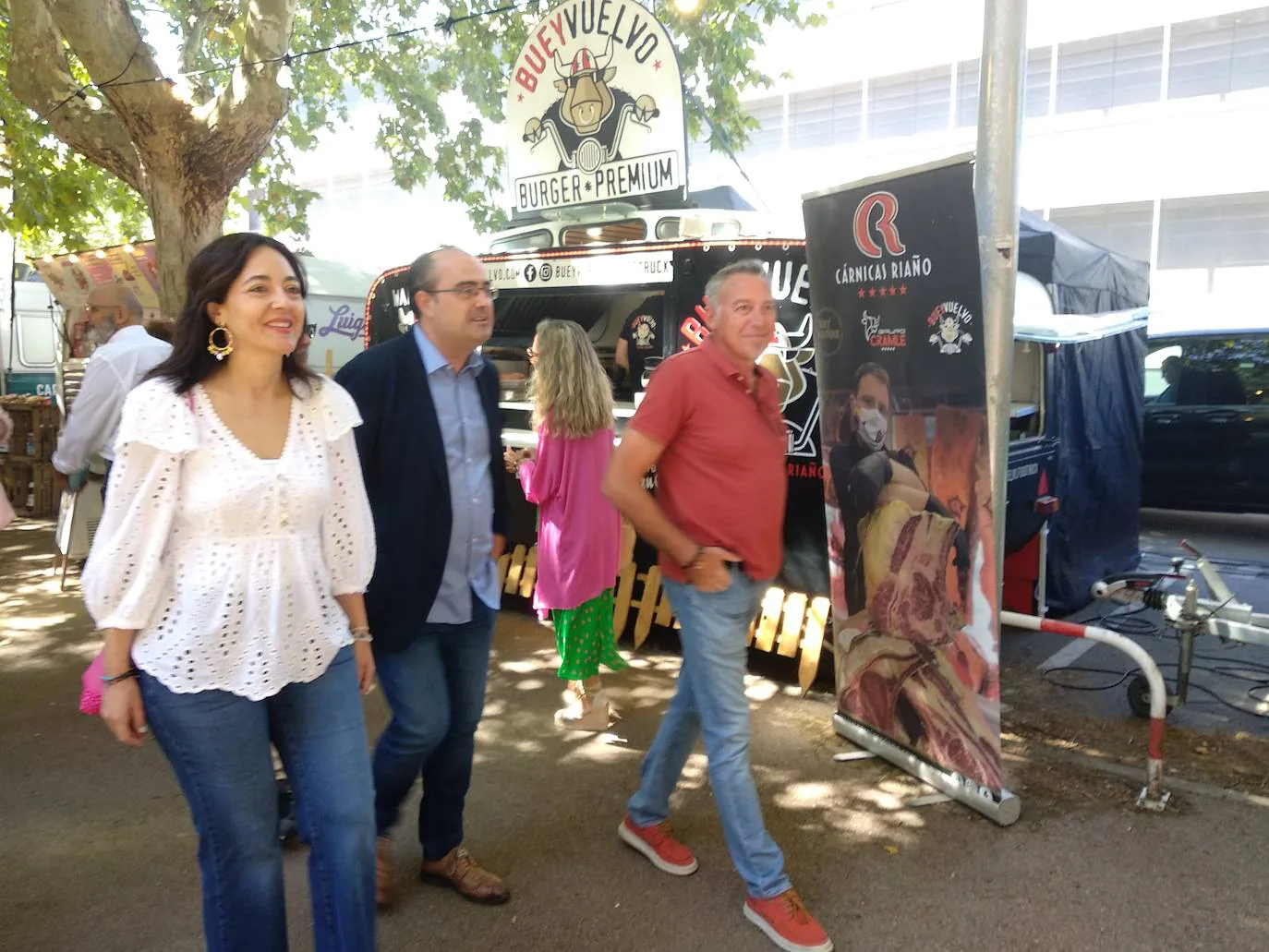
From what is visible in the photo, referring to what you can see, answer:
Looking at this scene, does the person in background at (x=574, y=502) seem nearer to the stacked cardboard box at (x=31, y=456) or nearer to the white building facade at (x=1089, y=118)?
the stacked cardboard box at (x=31, y=456)

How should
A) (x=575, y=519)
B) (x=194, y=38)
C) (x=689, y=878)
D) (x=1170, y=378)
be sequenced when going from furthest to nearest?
(x=194, y=38)
(x=1170, y=378)
(x=575, y=519)
(x=689, y=878)

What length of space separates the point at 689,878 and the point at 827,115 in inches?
915

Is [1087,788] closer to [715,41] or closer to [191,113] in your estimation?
[191,113]

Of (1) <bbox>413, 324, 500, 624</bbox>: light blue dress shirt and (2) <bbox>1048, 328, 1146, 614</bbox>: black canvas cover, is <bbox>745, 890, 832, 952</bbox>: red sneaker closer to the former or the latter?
(1) <bbox>413, 324, 500, 624</bbox>: light blue dress shirt

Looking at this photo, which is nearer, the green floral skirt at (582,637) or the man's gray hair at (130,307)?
the green floral skirt at (582,637)

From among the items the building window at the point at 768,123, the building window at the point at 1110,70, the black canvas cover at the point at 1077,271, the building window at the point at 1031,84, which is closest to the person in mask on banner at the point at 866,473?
the black canvas cover at the point at 1077,271

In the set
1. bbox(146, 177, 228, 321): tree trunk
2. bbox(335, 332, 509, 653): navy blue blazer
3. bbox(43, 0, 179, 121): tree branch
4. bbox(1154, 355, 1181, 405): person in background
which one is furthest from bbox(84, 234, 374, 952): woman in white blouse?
bbox(1154, 355, 1181, 405): person in background

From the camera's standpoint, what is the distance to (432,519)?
2709 millimetres

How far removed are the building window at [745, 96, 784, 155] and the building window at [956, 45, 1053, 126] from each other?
14.6 feet

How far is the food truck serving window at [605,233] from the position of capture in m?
6.02

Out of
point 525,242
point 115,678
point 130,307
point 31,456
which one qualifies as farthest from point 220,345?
point 31,456

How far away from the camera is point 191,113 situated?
7.10m

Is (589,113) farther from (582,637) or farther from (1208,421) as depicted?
(1208,421)

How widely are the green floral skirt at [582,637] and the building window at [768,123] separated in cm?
2177
